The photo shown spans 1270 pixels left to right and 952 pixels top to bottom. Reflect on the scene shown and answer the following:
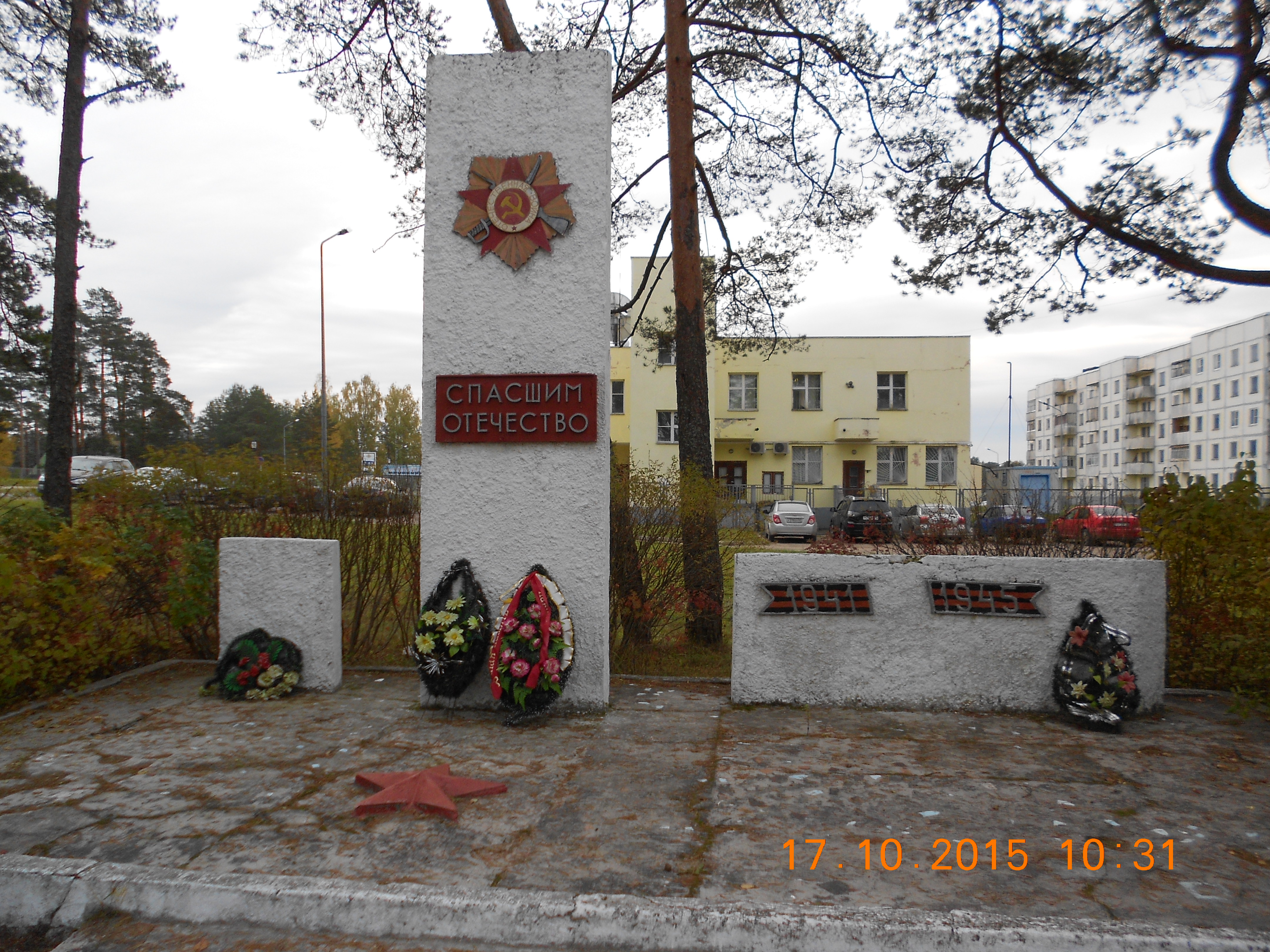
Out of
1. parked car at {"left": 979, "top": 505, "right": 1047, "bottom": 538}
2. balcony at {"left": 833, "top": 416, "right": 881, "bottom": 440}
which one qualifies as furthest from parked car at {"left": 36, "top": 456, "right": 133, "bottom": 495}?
balcony at {"left": 833, "top": 416, "right": 881, "bottom": 440}

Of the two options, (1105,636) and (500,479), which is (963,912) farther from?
(500,479)

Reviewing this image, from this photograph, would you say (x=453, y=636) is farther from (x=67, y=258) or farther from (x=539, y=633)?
(x=67, y=258)

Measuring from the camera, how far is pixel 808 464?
115 feet

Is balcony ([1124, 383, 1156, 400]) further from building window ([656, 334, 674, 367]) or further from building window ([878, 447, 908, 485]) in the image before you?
building window ([656, 334, 674, 367])

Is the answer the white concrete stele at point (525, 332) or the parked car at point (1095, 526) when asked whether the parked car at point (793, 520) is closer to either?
the parked car at point (1095, 526)

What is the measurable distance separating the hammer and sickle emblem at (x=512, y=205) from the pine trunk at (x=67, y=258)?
7.58m

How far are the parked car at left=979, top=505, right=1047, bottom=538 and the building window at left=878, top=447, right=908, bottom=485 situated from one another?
26826 mm

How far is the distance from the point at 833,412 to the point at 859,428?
1.44 m

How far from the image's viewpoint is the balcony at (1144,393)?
284 ft

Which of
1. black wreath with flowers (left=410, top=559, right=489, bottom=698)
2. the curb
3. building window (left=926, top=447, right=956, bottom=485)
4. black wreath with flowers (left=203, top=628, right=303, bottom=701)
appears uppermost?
building window (left=926, top=447, right=956, bottom=485)

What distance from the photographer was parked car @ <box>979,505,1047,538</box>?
8117mm

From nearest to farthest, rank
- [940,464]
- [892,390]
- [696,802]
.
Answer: [696,802], [940,464], [892,390]
